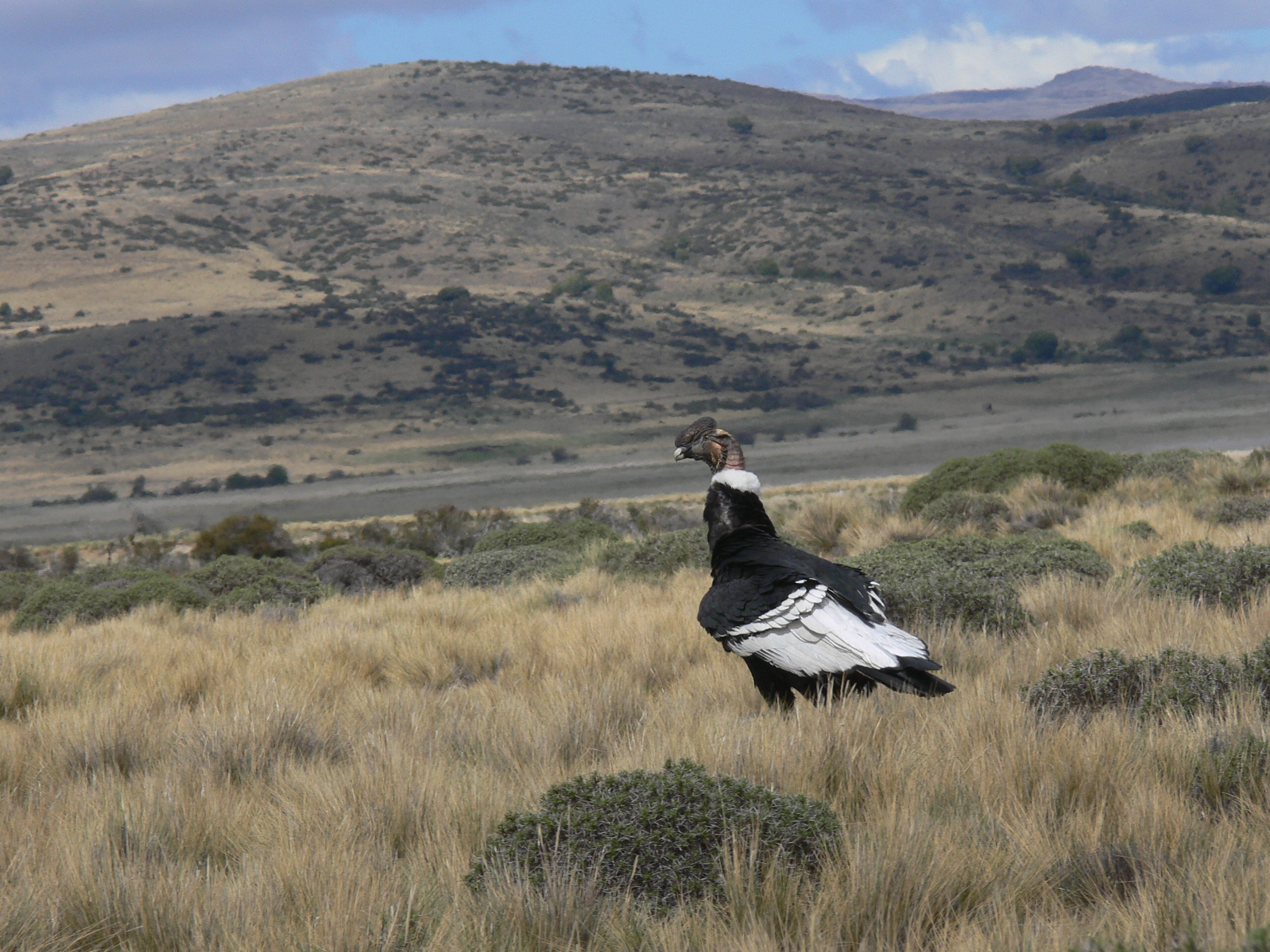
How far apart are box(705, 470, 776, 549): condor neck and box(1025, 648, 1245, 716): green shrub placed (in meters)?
1.26

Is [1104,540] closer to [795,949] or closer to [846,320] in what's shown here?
[795,949]

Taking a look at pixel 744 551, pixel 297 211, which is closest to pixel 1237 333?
pixel 297 211

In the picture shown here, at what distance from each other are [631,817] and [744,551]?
1647mm

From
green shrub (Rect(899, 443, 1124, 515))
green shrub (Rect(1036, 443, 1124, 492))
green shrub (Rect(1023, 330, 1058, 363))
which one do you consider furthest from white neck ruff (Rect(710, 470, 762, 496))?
green shrub (Rect(1023, 330, 1058, 363))

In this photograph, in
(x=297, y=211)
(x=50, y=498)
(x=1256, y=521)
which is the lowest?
(x=50, y=498)

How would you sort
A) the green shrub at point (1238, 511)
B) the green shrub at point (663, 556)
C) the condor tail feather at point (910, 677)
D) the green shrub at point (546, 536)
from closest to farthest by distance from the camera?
the condor tail feather at point (910, 677) → the green shrub at point (663, 556) → the green shrub at point (1238, 511) → the green shrub at point (546, 536)

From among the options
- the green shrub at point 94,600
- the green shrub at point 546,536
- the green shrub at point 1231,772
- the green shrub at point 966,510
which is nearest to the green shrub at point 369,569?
the green shrub at point 546,536

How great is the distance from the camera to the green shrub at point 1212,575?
5898 mm

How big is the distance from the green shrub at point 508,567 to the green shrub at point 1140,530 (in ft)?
16.8

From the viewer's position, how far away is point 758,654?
397cm

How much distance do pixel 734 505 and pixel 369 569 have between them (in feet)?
32.6

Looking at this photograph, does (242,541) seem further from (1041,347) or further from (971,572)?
(1041,347)

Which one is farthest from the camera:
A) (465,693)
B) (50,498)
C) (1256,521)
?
(50,498)

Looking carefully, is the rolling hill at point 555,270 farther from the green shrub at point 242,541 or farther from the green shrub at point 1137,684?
the green shrub at point 1137,684
